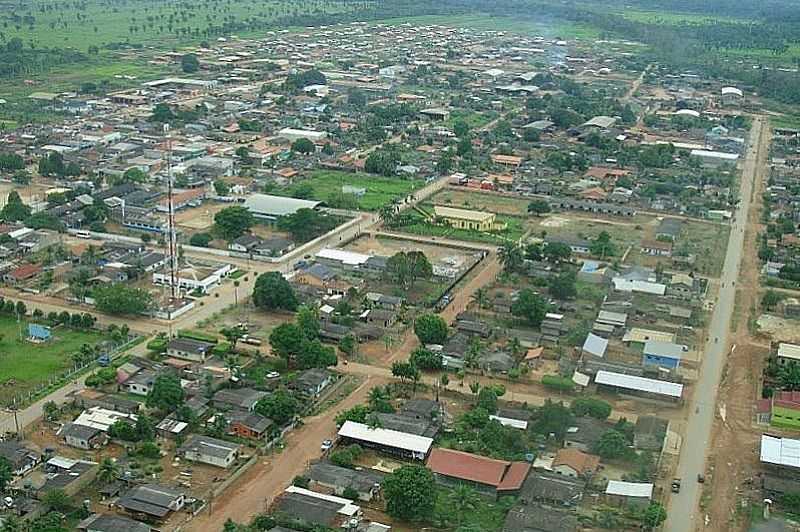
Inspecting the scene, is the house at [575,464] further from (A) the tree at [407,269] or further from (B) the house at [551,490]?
(A) the tree at [407,269]

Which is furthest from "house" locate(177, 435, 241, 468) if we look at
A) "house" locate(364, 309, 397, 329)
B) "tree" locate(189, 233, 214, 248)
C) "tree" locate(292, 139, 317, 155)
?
"tree" locate(292, 139, 317, 155)

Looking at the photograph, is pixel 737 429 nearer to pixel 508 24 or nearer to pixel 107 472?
pixel 107 472

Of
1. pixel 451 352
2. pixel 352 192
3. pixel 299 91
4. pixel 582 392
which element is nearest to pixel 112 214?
pixel 352 192

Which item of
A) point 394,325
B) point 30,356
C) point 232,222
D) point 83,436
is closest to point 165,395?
point 83,436

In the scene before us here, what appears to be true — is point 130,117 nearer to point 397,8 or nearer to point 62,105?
point 62,105

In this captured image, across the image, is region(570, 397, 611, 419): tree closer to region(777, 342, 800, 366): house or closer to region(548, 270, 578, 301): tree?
region(777, 342, 800, 366): house
